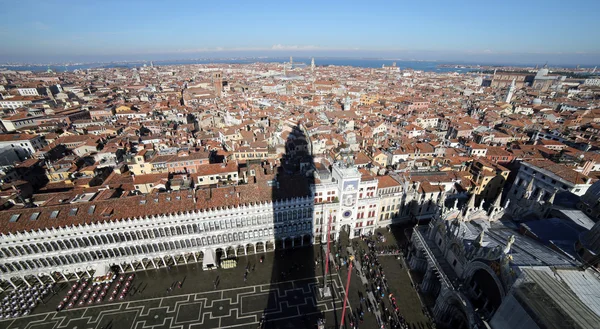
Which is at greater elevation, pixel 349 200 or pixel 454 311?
pixel 349 200

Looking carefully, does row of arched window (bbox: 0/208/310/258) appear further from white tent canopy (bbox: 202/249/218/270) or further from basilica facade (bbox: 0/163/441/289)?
white tent canopy (bbox: 202/249/218/270)

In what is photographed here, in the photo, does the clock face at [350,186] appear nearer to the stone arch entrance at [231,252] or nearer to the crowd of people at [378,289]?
the crowd of people at [378,289]

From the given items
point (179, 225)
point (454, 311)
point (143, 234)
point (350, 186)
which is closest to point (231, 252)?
point (179, 225)

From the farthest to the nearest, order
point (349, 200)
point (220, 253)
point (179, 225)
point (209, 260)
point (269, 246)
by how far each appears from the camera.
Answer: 1. point (269, 246)
2. point (220, 253)
3. point (349, 200)
4. point (209, 260)
5. point (179, 225)

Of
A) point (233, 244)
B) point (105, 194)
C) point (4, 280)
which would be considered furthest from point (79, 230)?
point (233, 244)

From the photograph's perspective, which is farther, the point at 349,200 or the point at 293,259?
the point at 349,200

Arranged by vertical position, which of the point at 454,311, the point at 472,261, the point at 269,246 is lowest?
the point at 269,246

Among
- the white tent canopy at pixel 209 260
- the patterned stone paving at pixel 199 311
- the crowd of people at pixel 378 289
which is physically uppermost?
the white tent canopy at pixel 209 260

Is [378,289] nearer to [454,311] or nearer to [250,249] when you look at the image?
[454,311]

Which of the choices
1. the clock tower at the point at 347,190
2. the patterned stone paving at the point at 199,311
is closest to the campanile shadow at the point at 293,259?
the patterned stone paving at the point at 199,311
